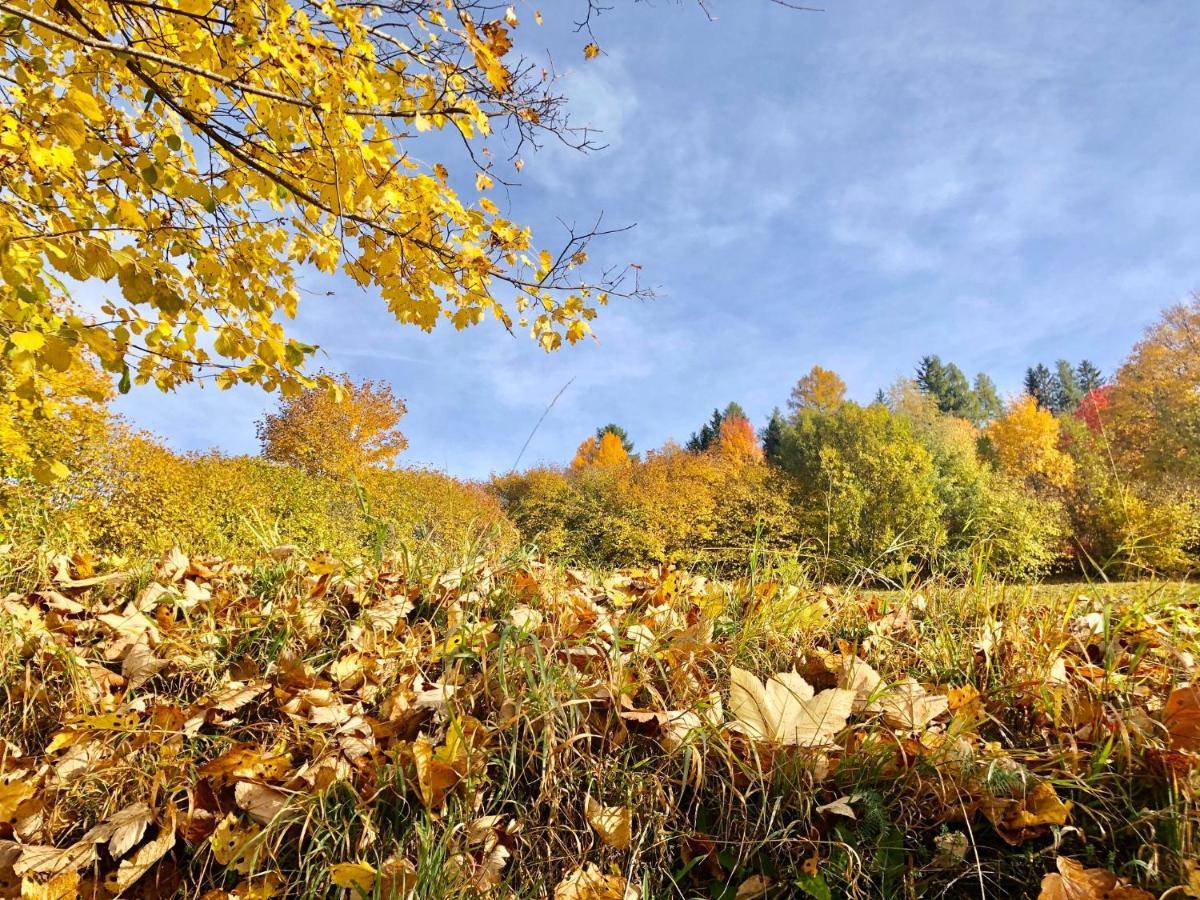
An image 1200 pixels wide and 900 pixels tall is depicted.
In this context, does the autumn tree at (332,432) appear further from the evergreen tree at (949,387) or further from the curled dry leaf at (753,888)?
the evergreen tree at (949,387)

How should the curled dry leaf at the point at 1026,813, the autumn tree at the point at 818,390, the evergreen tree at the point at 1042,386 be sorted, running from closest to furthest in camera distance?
the curled dry leaf at the point at 1026,813
the autumn tree at the point at 818,390
the evergreen tree at the point at 1042,386

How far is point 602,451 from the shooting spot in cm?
4956

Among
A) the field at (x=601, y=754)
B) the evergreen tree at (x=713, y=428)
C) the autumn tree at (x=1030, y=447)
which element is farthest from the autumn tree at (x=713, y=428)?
the field at (x=601, y=754)

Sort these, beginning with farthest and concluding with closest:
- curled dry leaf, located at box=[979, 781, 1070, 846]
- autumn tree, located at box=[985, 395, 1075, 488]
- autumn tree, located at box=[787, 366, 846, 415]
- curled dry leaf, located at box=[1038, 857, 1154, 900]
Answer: autumn tree, located at box=[787, 366, 846, 415] → autumn tree, located at box=[985, 395, 1075, 488] → curled dry leaf, located at box=[979, 781, 1070, 846] → curled dry leaf, located at box=[1038, 857, 1154, 900]

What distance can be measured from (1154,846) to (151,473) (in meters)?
10.6

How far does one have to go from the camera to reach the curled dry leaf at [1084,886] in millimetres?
1261

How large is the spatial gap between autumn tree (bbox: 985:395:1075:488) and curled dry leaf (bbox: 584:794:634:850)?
28391 millimetres

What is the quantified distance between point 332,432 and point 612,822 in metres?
17.3

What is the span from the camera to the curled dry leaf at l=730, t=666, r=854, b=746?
1.58 m

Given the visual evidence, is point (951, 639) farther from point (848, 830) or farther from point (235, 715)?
point (235, 715)

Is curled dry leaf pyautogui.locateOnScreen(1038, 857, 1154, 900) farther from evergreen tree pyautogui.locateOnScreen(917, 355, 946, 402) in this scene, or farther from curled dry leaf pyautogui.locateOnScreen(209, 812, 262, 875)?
evergreen tree pyautogui.locateOnScreen(917, 355, 946, 402)

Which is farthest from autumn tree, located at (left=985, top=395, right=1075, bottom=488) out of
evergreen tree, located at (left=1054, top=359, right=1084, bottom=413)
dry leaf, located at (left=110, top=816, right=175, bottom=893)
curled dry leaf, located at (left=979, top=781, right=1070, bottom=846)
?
evergreen tree, located at (left=1054, top=359, right=1084, bottom=413)

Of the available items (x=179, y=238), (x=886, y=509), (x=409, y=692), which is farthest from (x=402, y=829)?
(x=886, y=509)

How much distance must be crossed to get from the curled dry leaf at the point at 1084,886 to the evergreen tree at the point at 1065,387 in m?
78.8
